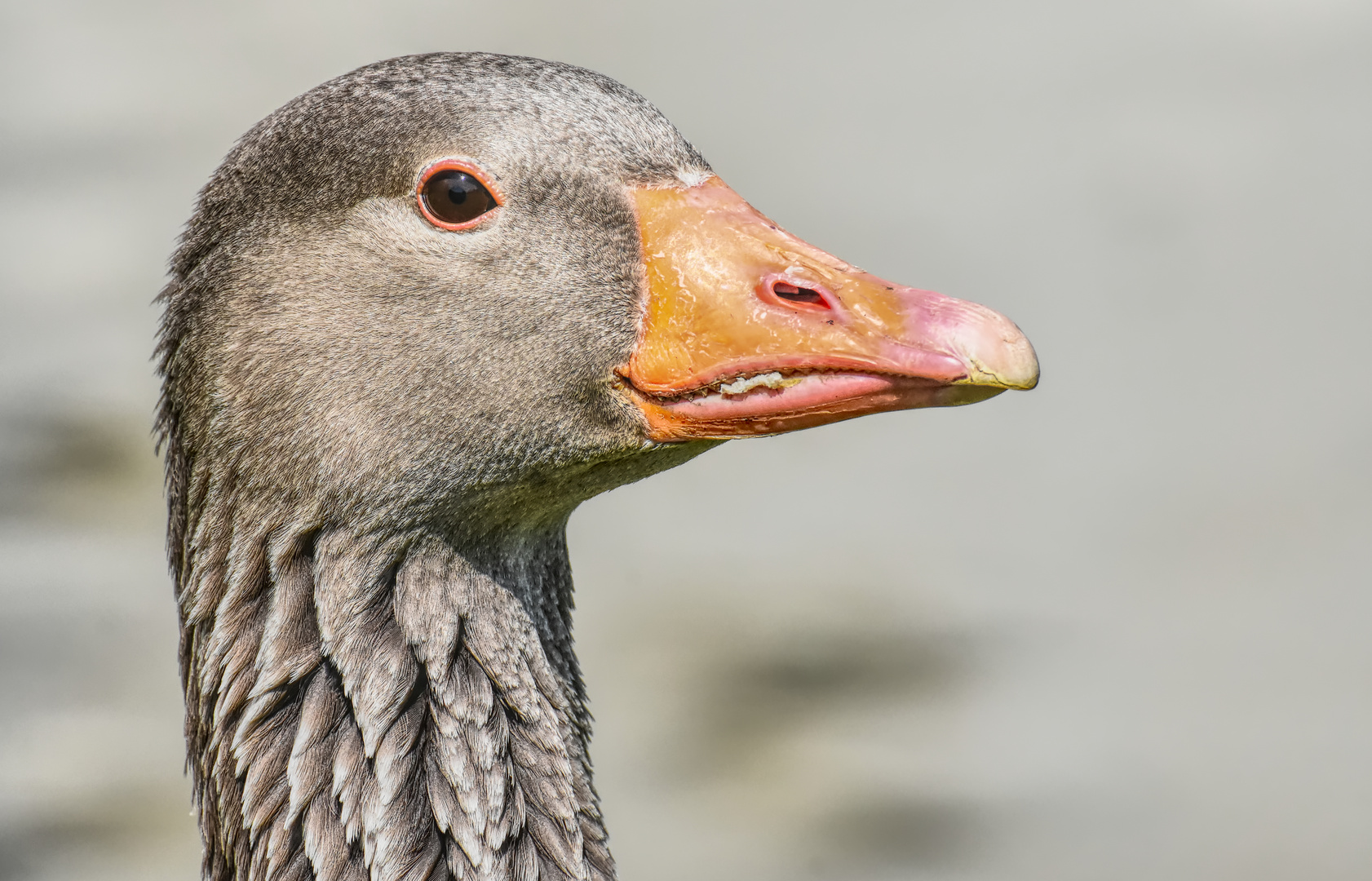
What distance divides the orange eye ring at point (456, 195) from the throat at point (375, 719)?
0.61 m

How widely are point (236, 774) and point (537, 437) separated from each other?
0.89m

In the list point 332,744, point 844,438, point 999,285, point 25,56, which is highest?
point 25,56

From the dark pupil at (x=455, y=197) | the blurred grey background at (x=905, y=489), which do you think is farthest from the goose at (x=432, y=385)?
the blurred grey background at (x=905, y=489)

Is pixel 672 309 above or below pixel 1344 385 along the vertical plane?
below

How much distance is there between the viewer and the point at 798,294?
235 centimetres

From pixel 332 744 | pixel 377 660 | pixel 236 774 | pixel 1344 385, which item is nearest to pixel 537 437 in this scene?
pixel 377 660

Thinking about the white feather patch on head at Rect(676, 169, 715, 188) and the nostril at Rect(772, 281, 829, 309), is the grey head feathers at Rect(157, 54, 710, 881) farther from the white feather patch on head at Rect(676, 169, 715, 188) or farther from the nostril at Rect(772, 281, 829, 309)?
the nostril at Rect(772, 281, 829, 309)

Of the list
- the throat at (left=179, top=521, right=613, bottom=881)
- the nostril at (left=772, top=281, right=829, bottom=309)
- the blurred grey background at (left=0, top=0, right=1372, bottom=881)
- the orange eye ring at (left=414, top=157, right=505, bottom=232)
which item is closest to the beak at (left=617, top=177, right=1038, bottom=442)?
the nostril at (left=772, top=281, right=829, bottom=309)

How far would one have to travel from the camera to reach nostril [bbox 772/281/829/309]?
2.33 metres

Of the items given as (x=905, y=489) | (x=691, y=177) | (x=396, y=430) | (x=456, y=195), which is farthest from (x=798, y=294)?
(x=905, y=489)

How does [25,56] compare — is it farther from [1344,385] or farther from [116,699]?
[1344,385]

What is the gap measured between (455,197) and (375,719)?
97 cm

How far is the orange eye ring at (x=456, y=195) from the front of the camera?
7.89 feet

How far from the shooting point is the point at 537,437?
2.48 m
